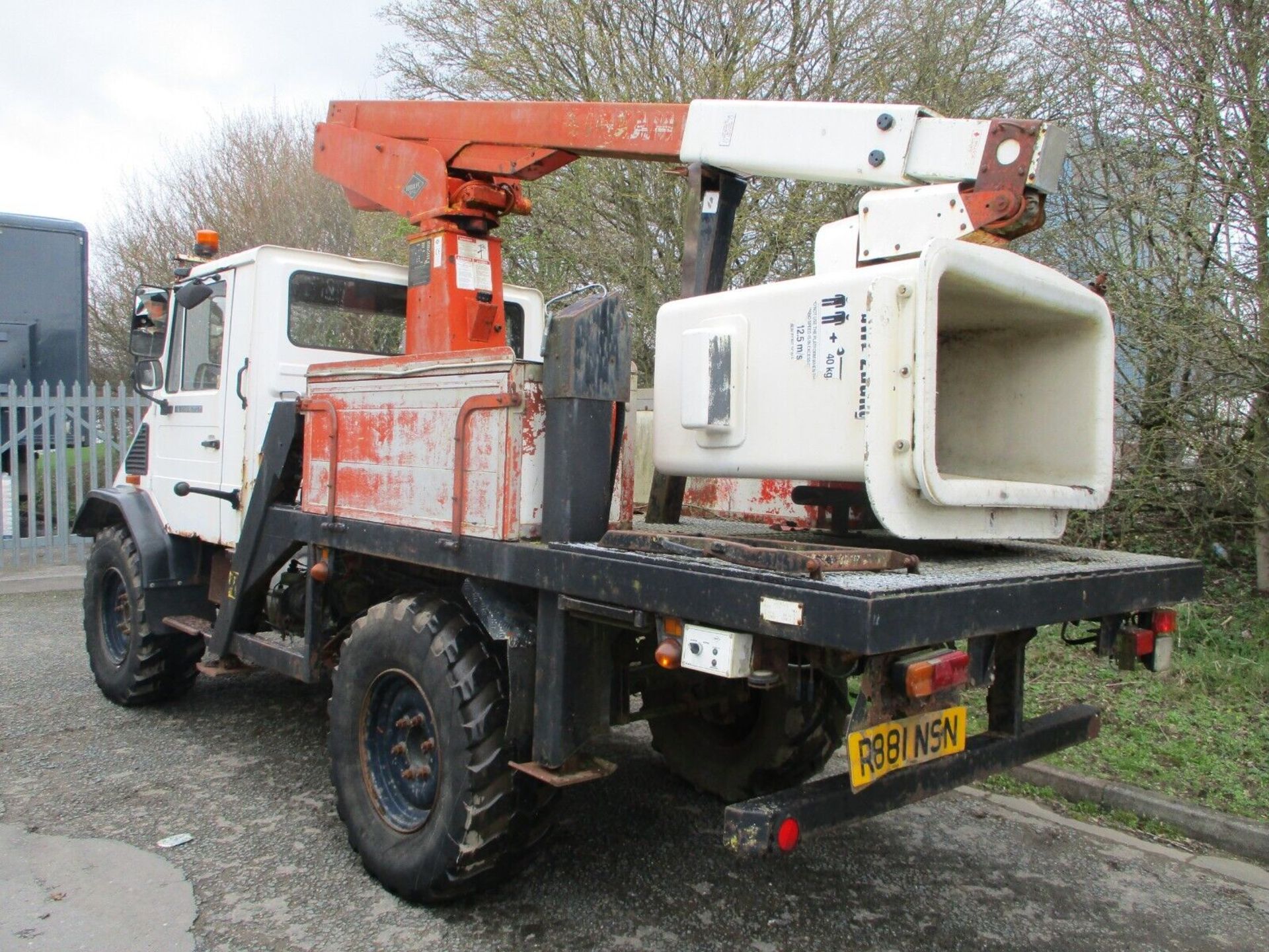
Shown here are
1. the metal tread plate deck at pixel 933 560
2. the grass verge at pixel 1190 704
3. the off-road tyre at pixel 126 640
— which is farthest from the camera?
the off-road tyre at pixel 126 640

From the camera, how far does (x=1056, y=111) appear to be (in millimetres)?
7746

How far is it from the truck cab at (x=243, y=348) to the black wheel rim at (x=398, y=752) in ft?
4.54

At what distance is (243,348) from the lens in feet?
15.9

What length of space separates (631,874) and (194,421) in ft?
10.6

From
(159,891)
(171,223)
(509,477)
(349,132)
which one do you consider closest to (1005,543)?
(509,477)

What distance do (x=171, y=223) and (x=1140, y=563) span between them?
2252 cm

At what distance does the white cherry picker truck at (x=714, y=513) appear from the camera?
2598 mm

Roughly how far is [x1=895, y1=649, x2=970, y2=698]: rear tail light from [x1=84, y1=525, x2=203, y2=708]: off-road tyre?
4.09 metres

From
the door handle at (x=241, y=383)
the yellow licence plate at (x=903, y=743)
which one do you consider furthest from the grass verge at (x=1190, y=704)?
the door handle at (x=241, y=383)

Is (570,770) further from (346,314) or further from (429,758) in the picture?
(346,314)

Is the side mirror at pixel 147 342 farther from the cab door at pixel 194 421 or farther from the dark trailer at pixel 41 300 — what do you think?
the dark trailer at pixel 41 300

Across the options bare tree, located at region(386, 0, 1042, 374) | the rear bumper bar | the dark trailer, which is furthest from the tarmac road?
the dark trailer

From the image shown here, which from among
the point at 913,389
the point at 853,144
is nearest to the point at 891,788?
the point at 913,389

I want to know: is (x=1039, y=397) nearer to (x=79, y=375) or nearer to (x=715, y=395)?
(x=715, y=395)
